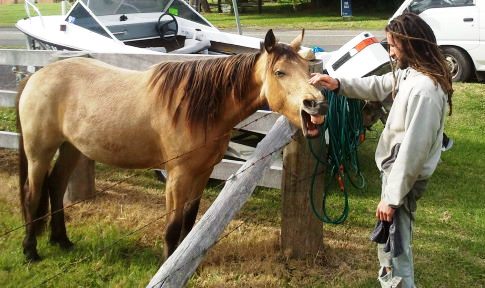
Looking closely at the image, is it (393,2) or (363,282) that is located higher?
(393,2)

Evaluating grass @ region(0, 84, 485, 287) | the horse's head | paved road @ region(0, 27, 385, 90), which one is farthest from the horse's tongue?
paved road @ region(0, 27, 385, 90)

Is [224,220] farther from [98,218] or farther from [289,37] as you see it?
[289,37]

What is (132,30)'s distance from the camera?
23.1 ft

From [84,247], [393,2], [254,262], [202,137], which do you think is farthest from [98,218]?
[393,2]

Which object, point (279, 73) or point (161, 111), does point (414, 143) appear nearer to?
point (279, 73)

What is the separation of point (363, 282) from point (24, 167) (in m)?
2.55

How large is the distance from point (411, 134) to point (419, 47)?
45cm

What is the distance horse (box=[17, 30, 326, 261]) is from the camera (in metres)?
2.80

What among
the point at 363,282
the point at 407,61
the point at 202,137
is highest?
the point at 407,61

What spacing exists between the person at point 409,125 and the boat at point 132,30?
372 centimetres

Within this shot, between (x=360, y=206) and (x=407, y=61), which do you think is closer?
(x=407, y=61)

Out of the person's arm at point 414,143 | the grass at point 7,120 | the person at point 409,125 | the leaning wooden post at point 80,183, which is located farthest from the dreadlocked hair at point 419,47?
the grass at point 7,120

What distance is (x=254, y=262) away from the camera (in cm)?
365

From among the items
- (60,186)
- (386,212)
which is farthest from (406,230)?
(60,186)
